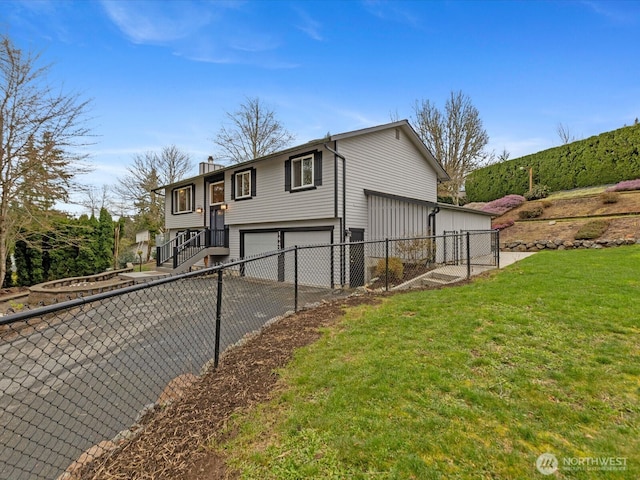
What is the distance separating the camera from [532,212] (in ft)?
56.4

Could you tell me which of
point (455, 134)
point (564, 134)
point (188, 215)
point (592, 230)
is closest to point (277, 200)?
point (188, 215)

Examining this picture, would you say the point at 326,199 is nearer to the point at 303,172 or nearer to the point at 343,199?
the point at 343,199

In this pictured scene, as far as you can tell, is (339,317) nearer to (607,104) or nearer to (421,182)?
(421,182)

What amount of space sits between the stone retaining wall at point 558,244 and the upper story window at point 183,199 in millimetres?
16937

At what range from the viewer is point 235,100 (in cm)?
2372

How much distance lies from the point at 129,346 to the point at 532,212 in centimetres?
2031

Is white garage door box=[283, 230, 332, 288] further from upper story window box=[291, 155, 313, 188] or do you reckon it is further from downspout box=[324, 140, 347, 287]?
upper story window box=[291, 155, 313, 188]

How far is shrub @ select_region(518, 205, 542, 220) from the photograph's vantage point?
17062 mm

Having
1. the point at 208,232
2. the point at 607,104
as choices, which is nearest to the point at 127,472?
the point at 208,232

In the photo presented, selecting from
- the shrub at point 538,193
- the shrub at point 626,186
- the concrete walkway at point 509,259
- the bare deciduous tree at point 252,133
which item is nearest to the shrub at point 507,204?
the shrub at point 538,193

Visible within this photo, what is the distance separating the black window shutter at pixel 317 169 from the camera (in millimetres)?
9789

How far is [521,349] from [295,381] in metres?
2.61

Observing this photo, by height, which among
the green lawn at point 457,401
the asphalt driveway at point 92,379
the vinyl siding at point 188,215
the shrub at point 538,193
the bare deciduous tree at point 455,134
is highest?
the bare deciduous tree at point 455,134

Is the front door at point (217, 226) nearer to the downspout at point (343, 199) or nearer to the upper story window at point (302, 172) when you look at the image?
the upper story window at point (302, 172)
